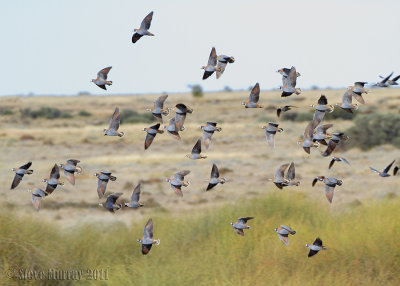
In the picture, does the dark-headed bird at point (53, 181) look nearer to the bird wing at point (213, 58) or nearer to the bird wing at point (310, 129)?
the bird wing at point (213, 58)

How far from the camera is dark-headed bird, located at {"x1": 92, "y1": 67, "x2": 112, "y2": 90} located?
10.1m

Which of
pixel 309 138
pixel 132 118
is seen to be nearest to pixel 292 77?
pixel 309 138

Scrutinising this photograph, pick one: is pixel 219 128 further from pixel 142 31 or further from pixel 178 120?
pixel 142 31

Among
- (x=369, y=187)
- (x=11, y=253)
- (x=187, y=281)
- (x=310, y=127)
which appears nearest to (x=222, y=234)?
(x=187, y=281)

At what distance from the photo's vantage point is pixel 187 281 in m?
11.7

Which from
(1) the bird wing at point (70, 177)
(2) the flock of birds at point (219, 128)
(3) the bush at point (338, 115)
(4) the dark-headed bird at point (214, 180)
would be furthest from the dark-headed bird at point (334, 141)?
(3) the bush at point (338, 115)

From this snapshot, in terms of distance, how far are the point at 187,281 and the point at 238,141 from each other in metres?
39.3

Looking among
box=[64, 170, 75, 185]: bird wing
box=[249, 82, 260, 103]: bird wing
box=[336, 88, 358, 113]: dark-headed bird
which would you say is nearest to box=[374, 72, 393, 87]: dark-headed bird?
box=[336, 88, 358, 113]: dark-headed bird

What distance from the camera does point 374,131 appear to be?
Answer: 147 feet

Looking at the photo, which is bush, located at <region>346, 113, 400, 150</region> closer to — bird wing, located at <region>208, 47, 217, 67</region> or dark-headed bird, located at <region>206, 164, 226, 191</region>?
dark-headed bird, located at <region>206, 164, 226, 191</region>

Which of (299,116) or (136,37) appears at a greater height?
(136,37)

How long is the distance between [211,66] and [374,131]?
36181mm

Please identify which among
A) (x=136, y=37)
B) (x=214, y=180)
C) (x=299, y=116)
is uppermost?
(x=136, y=37)

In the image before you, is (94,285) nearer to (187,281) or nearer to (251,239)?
(187,281)
